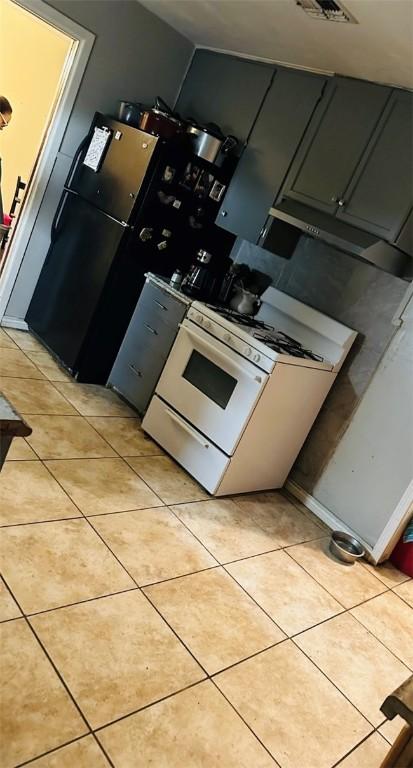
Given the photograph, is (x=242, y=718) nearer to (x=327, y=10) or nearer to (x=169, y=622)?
(x=169, y=622)

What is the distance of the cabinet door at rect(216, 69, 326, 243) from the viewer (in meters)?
3.14

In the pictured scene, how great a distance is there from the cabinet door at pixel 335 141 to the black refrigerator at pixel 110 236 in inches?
26.4

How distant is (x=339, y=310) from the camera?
10.4ft

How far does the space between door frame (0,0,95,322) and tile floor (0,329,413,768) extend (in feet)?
3.60

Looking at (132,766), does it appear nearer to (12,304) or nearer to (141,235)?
(141,235)

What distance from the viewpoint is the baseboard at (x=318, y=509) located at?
3.08 m

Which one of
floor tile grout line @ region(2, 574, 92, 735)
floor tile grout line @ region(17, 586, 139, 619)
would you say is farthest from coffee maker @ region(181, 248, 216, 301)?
floor tile grout line @ region(2, 574, 92, 735)

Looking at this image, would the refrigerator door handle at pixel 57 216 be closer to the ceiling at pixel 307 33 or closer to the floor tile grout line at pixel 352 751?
the ceiling at pixel 307 33

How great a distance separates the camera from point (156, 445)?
321 cm

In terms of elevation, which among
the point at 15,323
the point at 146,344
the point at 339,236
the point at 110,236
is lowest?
the point at 15,323

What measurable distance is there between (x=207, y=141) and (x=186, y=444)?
6.29ft

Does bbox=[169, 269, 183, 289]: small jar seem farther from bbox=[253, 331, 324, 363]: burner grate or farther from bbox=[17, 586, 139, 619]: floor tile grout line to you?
bbox=[17, 586, 139, 619]: floor tile grout line

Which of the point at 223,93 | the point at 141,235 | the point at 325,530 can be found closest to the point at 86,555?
the point at 325,530

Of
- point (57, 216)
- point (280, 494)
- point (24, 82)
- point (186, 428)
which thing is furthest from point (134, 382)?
point (24, 82)
